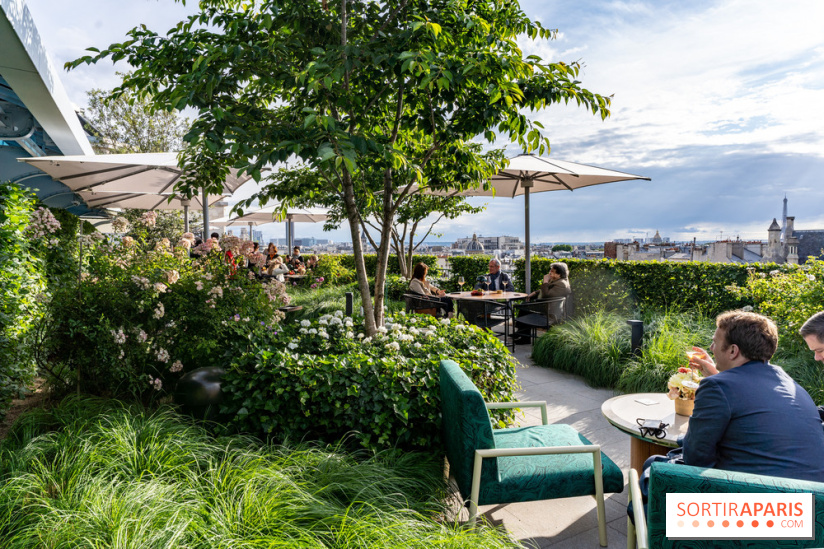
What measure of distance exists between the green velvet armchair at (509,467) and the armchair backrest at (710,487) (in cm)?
83

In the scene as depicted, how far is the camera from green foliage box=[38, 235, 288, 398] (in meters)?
3.95

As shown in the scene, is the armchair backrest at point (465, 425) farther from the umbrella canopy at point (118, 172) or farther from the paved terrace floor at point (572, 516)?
the umbrella canopy at point (118, 172)

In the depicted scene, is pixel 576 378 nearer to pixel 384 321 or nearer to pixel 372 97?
pixel 384 321

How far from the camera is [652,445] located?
9.75 ft

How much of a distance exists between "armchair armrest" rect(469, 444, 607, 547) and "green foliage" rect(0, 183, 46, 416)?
3477 millimetres

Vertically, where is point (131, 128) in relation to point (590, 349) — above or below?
above

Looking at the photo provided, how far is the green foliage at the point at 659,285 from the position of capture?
6977 millimetres

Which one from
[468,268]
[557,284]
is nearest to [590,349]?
[557,284]

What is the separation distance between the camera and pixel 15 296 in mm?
4008

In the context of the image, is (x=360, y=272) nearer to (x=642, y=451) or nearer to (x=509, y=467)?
(x=509, y=467)

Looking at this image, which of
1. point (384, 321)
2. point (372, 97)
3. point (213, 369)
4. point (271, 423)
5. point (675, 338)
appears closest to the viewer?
point (271, 423)

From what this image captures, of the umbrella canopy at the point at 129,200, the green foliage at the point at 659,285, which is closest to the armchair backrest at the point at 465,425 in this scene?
the green foliage at the point at 659,285

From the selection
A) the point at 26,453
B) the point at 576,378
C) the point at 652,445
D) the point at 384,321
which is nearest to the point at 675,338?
the point at 576,378

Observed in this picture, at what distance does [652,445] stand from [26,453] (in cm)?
364
